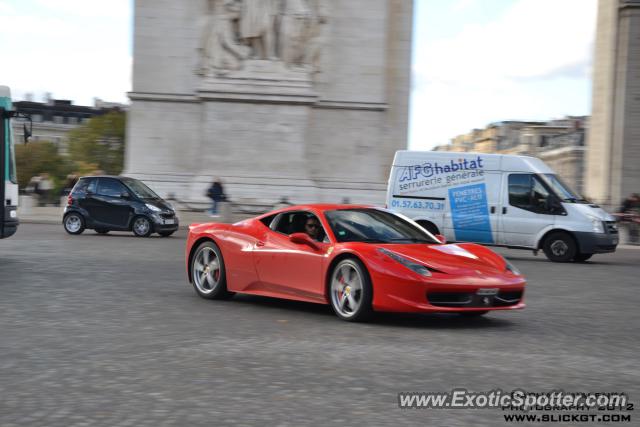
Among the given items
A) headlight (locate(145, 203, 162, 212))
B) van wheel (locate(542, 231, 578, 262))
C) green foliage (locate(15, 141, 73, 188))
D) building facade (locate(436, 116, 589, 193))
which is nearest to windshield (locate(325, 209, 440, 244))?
van wheel (locate(542, 231, 578, 262))

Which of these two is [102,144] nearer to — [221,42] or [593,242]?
[221,42]

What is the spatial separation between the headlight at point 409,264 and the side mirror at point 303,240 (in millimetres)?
823

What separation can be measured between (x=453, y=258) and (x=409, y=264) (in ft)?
1.75

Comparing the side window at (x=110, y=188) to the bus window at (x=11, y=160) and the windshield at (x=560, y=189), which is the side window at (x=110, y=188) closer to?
the bus window at (x=11, y=160)

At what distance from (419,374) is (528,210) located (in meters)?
13.5

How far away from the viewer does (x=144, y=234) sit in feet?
76.3

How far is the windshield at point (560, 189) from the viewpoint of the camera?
62.2ft

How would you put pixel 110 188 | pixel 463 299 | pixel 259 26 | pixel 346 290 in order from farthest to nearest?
pixel 259 26, pixel 110 188, pixel 346 290, pixel 463 299

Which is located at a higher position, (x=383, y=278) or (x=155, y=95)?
(x=155, y=95)

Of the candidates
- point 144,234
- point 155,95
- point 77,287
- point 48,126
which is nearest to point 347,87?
point 155,95

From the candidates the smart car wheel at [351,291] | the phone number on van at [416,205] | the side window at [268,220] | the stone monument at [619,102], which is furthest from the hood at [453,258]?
the stone monument at [619,102]

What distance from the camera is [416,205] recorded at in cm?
2000

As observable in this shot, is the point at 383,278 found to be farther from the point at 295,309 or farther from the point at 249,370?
the point at 249,370

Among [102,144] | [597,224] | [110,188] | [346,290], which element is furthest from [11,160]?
[102,144]
